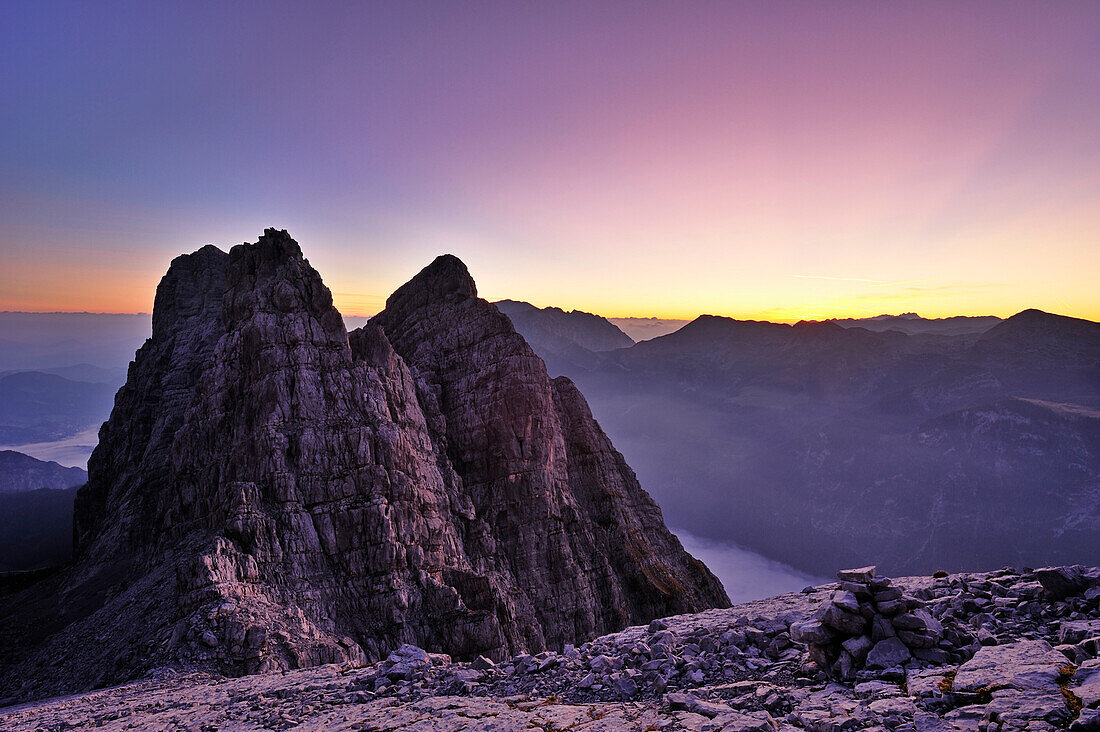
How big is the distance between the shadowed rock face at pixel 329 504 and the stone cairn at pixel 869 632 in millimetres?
31423

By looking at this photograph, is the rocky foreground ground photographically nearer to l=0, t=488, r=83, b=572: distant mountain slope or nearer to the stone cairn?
the stone cairn

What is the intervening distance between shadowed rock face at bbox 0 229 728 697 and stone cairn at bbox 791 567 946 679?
103 ft

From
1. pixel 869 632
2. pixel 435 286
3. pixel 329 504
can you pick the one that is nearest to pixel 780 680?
pixel 869 632

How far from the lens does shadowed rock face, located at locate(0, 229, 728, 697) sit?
38969mm

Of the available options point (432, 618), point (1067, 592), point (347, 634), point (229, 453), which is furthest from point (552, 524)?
point (1067, 592)

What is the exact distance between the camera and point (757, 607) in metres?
29.1

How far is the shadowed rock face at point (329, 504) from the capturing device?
38969mm

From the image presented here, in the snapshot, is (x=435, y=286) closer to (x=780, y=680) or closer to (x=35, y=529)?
(x=780, y=680)

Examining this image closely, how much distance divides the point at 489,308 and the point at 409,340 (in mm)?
12869

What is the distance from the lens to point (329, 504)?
158 ft

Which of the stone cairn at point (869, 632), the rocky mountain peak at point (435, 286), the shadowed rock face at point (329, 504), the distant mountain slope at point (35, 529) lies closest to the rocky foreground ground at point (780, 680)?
the stone cairn at point (869, 632)

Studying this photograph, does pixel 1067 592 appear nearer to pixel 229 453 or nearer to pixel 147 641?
pixel 147 641

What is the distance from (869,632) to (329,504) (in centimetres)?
4427

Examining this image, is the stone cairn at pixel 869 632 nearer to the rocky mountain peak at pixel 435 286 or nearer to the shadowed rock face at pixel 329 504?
the shadowed rock face at pixel 329 504
